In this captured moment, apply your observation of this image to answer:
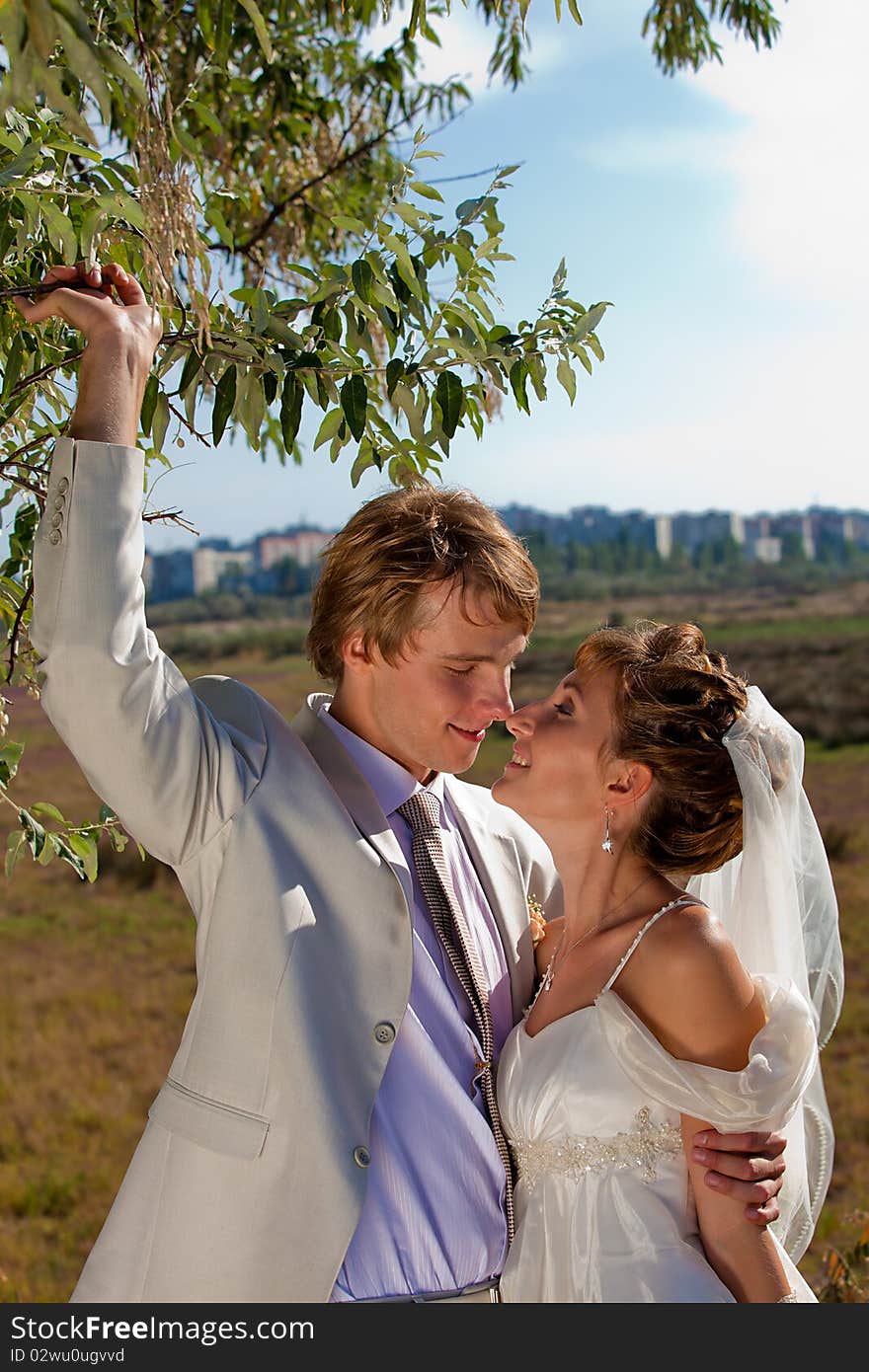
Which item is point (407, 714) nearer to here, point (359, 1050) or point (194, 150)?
point (359, 1050)

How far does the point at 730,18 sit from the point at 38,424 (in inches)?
147

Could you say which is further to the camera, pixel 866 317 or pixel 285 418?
pixel 866 317

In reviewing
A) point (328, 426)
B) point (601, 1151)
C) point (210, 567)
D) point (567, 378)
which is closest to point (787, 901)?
point (601, 1151)

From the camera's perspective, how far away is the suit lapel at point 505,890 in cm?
232

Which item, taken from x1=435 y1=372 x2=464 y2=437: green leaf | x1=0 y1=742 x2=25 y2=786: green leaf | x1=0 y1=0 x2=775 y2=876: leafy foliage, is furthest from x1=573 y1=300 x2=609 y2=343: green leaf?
x1=0 y1=742 x2=25 y2=786: green leaf

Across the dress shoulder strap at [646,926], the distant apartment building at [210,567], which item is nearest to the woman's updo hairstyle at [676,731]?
the dress shoulder strap at [646,926]

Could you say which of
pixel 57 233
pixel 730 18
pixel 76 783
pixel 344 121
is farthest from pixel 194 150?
pixel 76 783

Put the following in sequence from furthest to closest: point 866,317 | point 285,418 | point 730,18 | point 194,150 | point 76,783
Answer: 1. point 866,317
2. point 76,783
3. point 730,18
4. point 194,150
5. point 285,418

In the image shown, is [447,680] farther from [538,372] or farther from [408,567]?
[538,372]

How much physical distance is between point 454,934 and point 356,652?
492mm

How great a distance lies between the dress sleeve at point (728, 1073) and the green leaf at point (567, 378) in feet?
3.21

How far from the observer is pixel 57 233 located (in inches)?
69.5

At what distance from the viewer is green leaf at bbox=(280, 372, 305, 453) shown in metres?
1.89

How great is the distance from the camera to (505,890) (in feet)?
7.74
